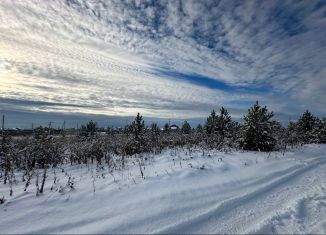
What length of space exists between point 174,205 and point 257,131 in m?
11.4

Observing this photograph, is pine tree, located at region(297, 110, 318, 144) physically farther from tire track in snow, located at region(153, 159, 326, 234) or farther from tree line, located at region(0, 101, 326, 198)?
tire track in snow, located at region(153, 159, 326, 234)

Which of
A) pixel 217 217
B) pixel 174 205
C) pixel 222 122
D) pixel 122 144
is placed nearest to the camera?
pixel 217 217

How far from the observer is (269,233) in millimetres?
3463

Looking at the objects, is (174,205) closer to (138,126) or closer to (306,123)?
(138,126)

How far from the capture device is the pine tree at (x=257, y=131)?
1415 cm

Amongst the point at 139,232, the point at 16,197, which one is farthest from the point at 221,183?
the point at 16,197

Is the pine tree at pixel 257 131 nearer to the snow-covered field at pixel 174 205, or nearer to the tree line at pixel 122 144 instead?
the tree line at pixel 122 144

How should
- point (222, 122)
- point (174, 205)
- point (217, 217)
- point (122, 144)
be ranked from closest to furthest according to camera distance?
point (217, 217), point (174, 205), point (122, 144), point (222, 122)

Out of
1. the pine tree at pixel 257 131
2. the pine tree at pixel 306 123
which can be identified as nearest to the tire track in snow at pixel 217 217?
the pine tree at pixel 257 131

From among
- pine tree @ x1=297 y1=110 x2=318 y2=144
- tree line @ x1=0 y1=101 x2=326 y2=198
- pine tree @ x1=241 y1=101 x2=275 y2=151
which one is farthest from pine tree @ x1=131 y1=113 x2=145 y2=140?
pine tree @ x1=297 y1=110 x2=318 y2=144

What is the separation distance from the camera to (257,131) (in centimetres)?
1438

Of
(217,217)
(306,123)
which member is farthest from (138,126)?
(306,123)

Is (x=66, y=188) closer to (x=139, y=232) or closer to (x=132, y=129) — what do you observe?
(x=139, y=232)

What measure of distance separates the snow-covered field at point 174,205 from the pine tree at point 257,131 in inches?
277
